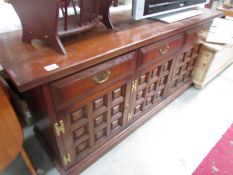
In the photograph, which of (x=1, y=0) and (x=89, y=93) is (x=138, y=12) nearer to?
(x=89, y=93)

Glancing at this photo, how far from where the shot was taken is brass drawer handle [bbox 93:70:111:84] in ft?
2.63

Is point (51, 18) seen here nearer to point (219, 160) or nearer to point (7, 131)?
point (7, 131)

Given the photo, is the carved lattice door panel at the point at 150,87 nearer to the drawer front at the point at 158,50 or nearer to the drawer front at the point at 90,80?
the drawer front at the point at 158,50

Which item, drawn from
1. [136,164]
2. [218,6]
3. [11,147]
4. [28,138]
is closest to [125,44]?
[11,147]

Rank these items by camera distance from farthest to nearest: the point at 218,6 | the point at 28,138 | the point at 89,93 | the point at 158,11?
the point at 218,6
the point at 28,138
the point at 158,11
the point at 89,93

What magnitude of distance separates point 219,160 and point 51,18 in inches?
52.2

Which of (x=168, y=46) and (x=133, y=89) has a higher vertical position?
(x=168, y=46)

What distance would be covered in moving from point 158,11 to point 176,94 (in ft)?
2.72

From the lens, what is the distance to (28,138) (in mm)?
1271

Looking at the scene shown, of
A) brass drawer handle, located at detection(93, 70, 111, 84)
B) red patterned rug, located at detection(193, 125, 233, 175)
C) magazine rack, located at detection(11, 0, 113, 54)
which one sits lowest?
red patterned rug, located at detection(193, 125, 233, 175)

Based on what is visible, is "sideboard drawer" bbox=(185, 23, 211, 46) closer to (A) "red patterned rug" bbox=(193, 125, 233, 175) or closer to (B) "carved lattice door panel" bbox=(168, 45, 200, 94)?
(B) "carved lattice door panel" bbox=(168, 45, 200, 94)

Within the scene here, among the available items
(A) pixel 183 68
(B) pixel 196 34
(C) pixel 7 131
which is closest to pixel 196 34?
(B) pixel 196 34

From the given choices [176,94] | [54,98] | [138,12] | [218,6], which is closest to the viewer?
[54,98]

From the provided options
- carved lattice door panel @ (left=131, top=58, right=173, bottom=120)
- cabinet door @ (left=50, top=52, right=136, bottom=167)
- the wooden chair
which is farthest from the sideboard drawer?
the wooden chair
